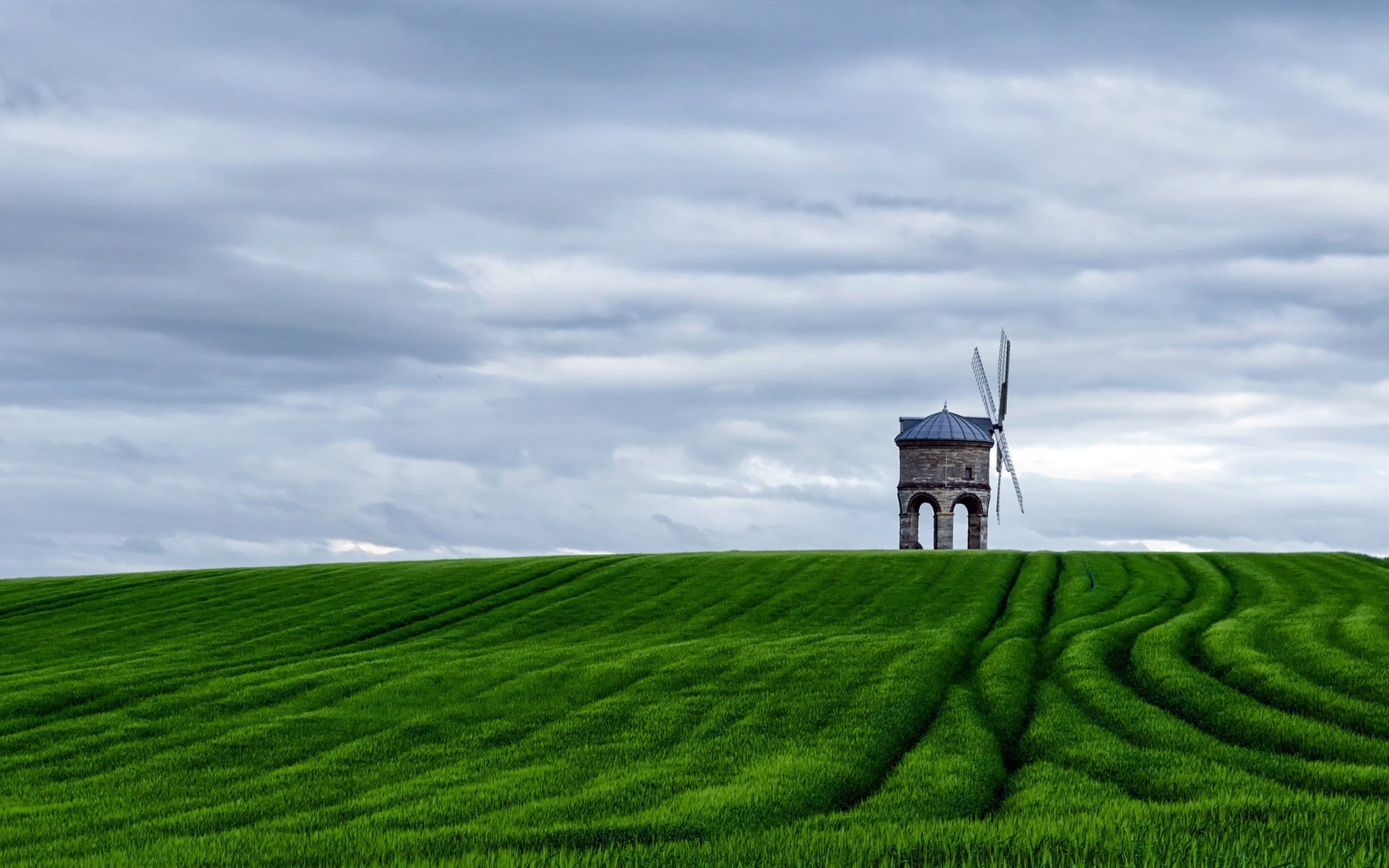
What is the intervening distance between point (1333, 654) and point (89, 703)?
28.7 m

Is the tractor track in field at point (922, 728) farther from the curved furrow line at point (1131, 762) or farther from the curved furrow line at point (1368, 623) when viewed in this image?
the curved furrow line at point (1368, 623)

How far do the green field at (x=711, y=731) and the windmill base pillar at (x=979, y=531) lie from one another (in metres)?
30.9

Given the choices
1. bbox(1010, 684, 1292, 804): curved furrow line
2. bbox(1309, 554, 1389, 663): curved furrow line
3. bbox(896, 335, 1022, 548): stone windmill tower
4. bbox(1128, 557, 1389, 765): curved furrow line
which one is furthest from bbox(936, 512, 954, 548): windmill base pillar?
bbox(1010, 684, 1292, 804): curved furrow line

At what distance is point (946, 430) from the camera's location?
78.2 metres

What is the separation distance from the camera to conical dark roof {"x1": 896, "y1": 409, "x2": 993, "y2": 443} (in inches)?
3066

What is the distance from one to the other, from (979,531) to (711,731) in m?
59.2

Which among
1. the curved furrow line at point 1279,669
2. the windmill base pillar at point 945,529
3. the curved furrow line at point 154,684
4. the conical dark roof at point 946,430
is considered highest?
the conical dark roof at point 946,430

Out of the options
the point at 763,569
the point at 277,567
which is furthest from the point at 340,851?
the point at 277,567

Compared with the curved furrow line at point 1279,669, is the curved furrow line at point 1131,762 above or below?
below

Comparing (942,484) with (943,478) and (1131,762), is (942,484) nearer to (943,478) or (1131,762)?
(943,478)

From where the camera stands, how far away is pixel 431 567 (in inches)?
2363

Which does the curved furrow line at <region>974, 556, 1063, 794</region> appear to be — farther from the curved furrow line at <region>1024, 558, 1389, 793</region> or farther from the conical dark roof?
the conical dark roof

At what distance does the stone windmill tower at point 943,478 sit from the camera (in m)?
77.6

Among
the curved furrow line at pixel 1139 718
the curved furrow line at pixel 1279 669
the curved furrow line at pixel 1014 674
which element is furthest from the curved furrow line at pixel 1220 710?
the curved furrow line at pixel 1014 674
